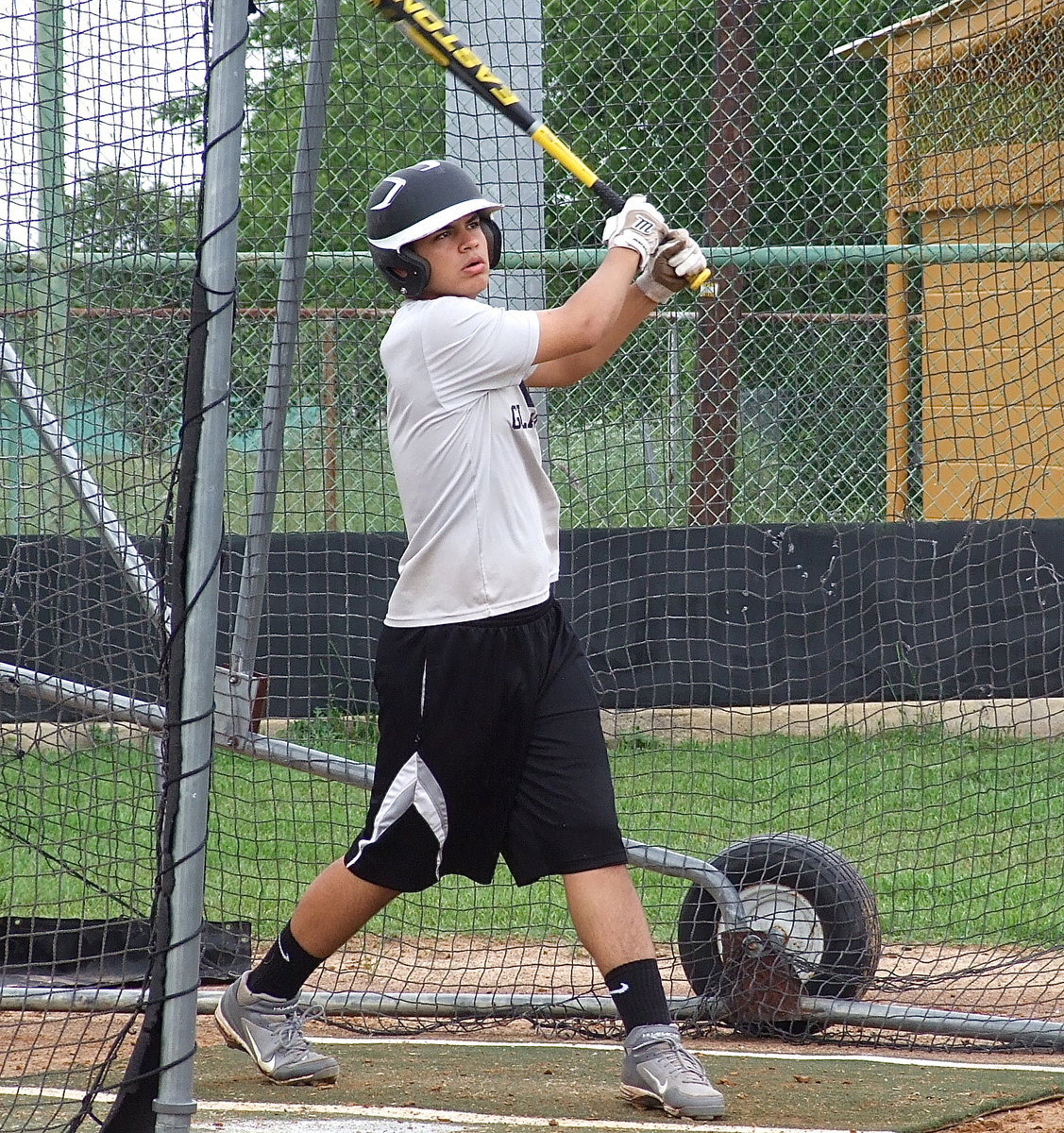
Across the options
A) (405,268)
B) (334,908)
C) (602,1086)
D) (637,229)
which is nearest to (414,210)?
(405,268)

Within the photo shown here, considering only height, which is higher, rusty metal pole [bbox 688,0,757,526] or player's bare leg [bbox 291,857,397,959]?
rusty metal pole [bbox 688,0,757,526]

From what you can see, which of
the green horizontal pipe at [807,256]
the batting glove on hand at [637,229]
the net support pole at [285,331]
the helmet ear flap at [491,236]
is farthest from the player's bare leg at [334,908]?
the green horizontal pipe at [807,256]

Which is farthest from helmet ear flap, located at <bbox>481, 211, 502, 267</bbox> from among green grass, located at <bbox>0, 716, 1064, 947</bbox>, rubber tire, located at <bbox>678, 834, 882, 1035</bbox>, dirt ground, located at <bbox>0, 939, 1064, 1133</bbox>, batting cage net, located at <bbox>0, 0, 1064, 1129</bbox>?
green grass, located at <bbox>0, 716, 1064, 947</bbox>

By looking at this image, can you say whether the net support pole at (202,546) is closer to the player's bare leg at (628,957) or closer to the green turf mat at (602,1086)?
the green turf mat at (602,1086)

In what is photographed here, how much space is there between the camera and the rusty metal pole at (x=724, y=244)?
5.18m

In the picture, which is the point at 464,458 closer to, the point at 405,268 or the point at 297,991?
the point at 405,268

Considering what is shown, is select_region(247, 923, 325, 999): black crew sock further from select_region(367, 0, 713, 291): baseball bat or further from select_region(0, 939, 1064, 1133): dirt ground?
select_region(367, 0, 713, 291): baseball bat

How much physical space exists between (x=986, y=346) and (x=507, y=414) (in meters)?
2.64

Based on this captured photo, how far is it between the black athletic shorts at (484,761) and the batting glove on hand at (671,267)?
833 millimetres

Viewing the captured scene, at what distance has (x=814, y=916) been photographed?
14.0 ft

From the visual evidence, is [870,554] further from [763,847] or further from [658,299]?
[658,299]

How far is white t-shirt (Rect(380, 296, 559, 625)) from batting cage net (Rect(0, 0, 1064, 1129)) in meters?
0.58

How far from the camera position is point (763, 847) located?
14.1 feet

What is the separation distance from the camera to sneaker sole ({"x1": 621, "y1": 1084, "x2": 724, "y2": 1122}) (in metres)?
3.25
